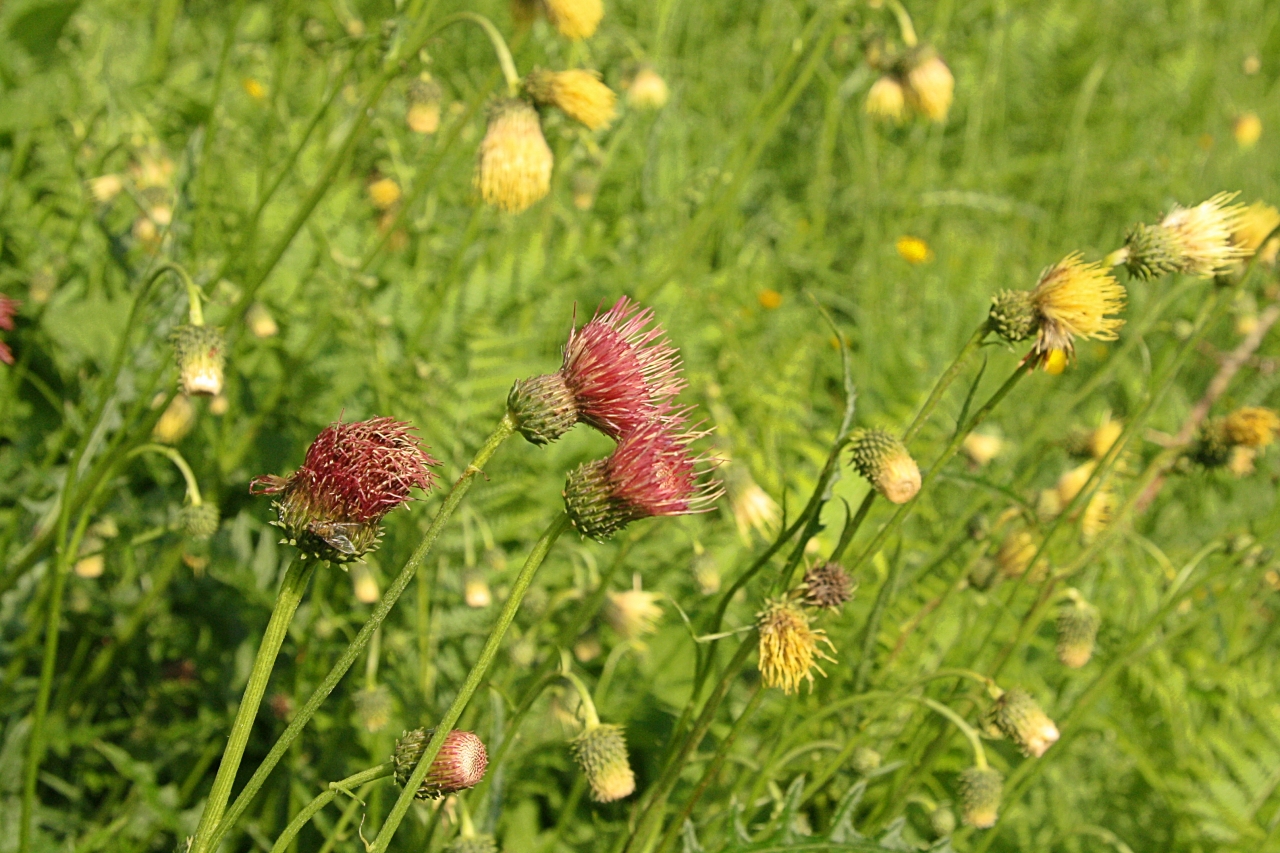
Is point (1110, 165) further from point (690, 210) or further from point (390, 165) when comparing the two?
point (390, 165)

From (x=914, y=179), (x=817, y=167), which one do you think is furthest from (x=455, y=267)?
(x=914, y=179)

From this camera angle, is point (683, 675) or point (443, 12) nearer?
point (683, 675)

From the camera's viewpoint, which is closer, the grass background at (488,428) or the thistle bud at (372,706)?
the thistle bud at (372,706)

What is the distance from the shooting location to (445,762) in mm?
1156

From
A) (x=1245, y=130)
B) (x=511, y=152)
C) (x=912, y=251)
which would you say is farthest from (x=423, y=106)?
(x=1245, y=130)

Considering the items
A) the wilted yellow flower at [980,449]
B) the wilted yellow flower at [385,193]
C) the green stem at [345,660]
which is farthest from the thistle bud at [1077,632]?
the wilted yellow flower at [385,193]

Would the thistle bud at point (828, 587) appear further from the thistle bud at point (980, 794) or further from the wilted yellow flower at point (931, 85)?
the wilted yellow flower at point (931, 85)

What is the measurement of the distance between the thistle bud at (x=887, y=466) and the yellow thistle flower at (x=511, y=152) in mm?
967

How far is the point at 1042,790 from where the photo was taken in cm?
257

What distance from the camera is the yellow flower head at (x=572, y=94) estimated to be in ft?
6.88

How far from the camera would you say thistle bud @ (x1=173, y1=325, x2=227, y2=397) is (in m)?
1.66

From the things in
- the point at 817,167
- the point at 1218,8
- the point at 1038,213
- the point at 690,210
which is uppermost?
the point at 1218,8

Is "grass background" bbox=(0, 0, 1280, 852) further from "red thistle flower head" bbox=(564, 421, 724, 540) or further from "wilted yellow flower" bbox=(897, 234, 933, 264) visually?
"red thistle flower head" bbox=(564, 421, 724, 540)

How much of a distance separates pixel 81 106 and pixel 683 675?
255cm
